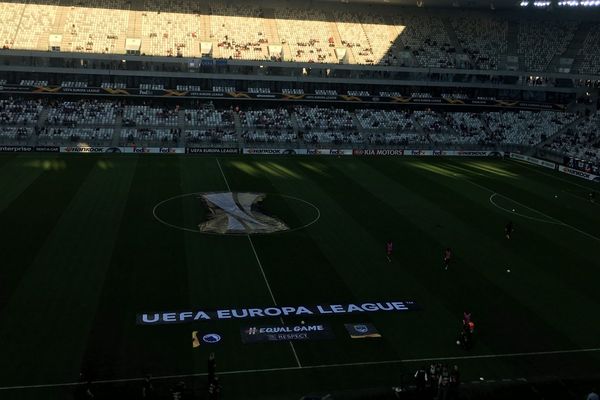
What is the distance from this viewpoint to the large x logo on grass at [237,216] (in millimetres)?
37688

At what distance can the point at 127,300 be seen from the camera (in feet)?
85.9

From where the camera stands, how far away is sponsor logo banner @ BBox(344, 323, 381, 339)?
23.7 metres

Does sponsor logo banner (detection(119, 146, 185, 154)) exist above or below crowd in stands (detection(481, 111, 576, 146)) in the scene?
below

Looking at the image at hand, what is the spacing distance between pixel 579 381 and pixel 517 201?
1259 inches

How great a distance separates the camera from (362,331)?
24.1 metres

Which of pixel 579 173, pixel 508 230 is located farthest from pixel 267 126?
pixel 508 230

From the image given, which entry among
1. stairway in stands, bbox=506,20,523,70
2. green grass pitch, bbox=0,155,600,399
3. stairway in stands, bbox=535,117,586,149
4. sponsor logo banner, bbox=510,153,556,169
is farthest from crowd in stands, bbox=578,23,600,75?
green grass pitch, bbox=0,155,600,399

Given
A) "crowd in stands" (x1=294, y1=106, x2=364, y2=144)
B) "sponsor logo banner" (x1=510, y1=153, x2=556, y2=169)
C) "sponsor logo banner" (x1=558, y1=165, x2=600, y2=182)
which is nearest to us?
"sponsor logo banner" (x1=558, y1=165, x2=600, y2=182)

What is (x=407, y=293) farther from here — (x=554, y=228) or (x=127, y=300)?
(x=554, y=228)

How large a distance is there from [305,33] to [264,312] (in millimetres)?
72465

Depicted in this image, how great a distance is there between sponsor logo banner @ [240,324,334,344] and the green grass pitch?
48cm

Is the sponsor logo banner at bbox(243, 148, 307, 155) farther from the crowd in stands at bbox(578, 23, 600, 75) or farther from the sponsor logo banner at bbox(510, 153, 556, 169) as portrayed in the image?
the crowd in stands at bbox(578, 23, 600, 75)

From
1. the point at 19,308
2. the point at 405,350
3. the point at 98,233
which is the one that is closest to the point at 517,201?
the point at 405,350

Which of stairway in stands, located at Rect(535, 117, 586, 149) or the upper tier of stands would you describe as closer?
stairway in stands, located at Rect(535, 117, 586, 149)
